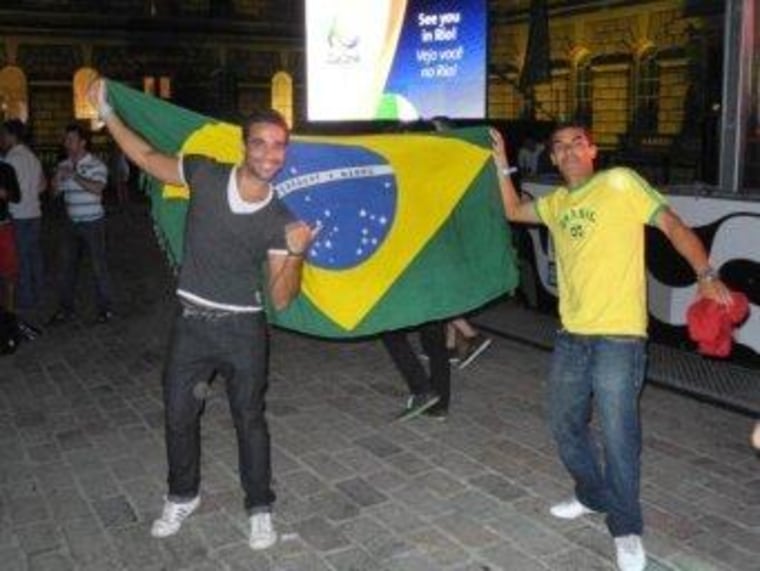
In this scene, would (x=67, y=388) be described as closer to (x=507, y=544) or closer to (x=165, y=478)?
(x=165, y=478)

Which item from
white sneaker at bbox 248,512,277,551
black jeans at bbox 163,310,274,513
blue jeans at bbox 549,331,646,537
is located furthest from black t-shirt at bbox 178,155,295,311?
blue jeans at bbox 549,331,646,537

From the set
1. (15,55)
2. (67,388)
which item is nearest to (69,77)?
(15,55)

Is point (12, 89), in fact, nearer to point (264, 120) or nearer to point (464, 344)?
point (464, 344)

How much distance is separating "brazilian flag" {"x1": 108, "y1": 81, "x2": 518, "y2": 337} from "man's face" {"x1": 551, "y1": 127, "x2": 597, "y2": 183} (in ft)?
5.83

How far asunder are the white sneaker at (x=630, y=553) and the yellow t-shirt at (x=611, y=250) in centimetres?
97

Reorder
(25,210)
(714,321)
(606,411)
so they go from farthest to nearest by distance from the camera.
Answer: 1. (25,210)
2. (606,411)
3. (714,321)

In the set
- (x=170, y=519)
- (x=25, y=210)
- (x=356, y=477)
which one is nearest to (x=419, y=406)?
(x=356, y=477)

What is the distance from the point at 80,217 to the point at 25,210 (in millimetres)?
813

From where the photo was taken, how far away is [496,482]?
559 centimetres

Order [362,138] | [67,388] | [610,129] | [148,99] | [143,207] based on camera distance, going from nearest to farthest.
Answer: [148,99], [362,138], [67,388], [143,207], [610,129]

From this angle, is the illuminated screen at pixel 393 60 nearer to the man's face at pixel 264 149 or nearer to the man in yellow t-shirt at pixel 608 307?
the man in yellow t-shirt at pixel 608 307

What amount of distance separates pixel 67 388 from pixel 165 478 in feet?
7.75

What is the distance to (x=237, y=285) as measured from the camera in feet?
14.8

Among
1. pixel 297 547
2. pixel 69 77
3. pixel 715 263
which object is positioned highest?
pixel 69 77
